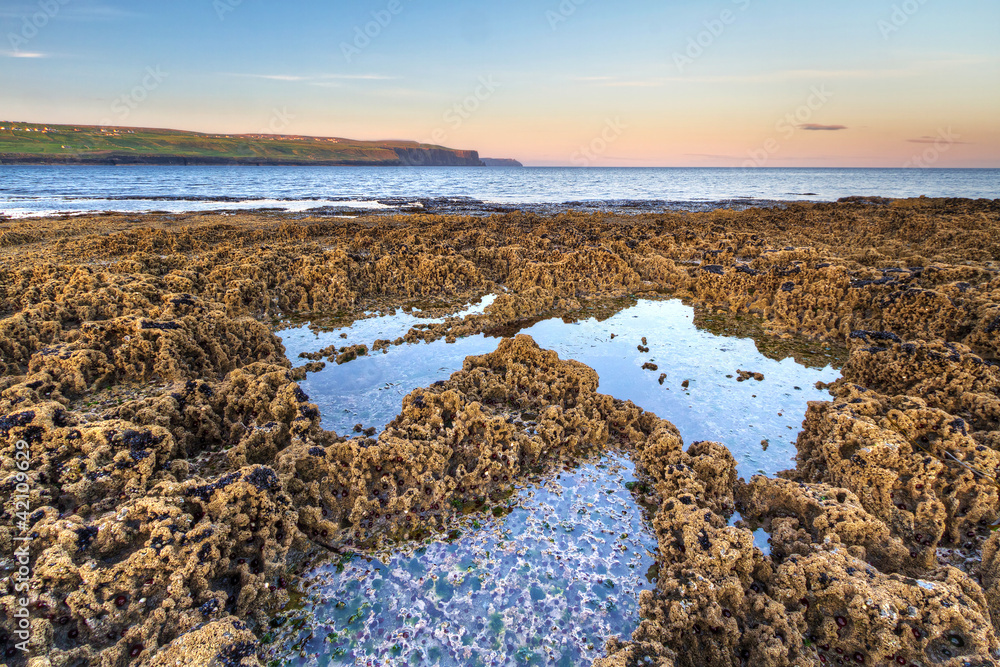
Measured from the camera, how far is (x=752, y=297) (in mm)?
15664

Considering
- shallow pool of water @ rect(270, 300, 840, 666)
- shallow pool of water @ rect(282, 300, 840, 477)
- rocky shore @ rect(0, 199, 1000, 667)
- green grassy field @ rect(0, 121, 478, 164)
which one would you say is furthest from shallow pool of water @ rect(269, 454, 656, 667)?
green grassy field @ rect(0, 121, 478, 164)

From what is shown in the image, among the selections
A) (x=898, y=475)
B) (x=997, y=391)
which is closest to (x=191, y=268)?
(x=898, y=475)

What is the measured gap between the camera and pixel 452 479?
683 centimetres

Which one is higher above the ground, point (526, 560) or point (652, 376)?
point (652, 376)

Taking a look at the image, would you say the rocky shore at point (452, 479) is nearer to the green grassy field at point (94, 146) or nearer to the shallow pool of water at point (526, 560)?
the shallow pool of water at point (526, 560)

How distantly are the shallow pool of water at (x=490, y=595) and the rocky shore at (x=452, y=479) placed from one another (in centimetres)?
40

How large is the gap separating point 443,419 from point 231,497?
3.59 m

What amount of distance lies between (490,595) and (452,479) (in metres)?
1.97

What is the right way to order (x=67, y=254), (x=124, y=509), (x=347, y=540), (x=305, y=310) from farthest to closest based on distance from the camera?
(x=67, y=254) → (x=305, y=310) → (x=347, y=540) → (x=124, y=509)

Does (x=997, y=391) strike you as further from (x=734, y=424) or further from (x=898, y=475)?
(x=734, y=424)

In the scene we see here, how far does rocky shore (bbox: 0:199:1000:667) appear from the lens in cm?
429

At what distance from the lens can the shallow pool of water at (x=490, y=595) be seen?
4578 mm

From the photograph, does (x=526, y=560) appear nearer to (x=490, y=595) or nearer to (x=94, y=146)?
(x=490, y=595)

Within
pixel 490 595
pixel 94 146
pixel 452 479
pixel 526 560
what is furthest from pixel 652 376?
pixel 94 146
